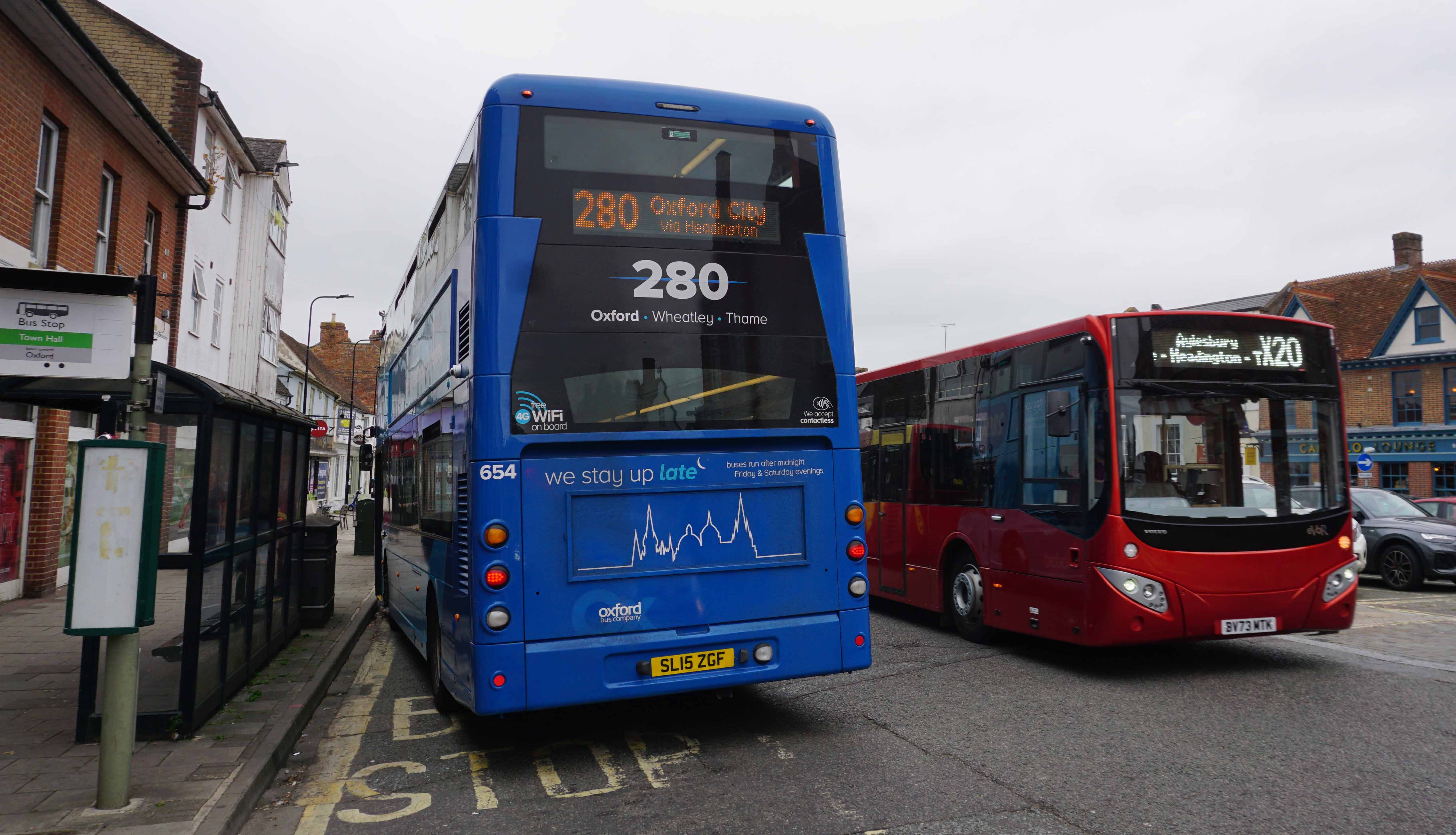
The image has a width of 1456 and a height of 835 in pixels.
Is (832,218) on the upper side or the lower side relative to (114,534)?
upper

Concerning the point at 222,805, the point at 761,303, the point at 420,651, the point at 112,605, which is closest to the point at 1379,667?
the point at 761,303

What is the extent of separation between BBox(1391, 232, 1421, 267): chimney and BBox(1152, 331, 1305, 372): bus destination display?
128ft

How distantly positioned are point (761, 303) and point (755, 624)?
1.96 metres

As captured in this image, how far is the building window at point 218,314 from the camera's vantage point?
21547mm

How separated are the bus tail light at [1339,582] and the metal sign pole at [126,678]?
830cm

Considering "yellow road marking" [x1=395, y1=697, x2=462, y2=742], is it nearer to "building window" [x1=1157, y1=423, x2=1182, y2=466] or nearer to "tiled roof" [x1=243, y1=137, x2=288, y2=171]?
"building window" [x1=1157, y1=423, x2=1182, y2=466]

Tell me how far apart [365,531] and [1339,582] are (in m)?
20.6

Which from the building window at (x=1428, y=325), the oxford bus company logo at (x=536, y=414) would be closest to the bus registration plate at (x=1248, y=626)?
the oxford bus company logo at (x=536, y=414)

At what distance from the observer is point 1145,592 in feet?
23.8

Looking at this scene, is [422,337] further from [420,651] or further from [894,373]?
[894,373]

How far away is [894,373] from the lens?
11398 millimetres

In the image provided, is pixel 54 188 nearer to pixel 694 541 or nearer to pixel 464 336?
pixel 464 336

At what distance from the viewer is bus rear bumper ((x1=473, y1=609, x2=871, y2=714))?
5.27 m

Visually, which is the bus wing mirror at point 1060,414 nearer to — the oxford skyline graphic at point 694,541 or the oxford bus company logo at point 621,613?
the oxford skyline graphic at point 694,541
